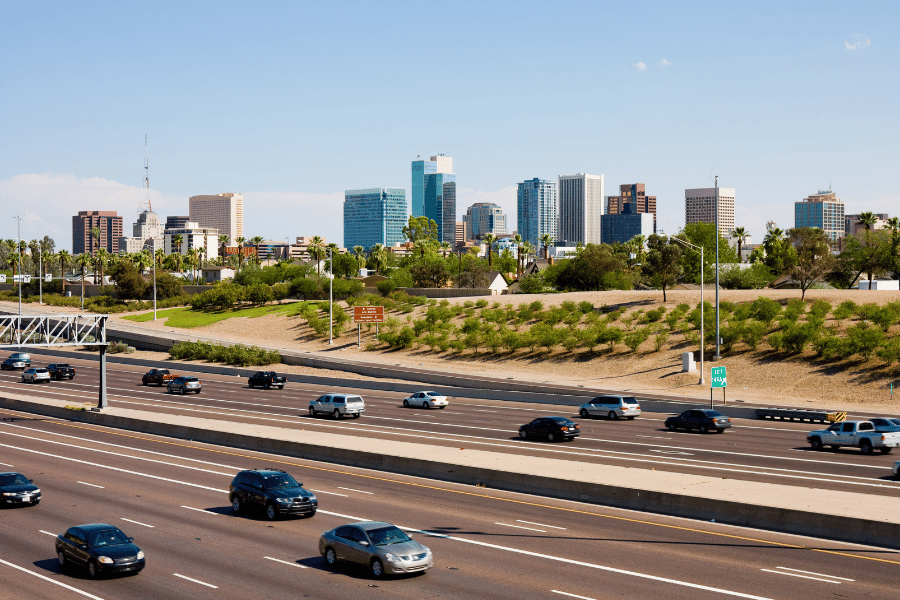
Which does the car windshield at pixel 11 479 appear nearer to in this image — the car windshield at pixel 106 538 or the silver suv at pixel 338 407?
the car windshield at pixel 106 538

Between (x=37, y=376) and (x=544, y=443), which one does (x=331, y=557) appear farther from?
(x=37, y=376)

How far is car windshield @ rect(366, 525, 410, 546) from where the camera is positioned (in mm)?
19266

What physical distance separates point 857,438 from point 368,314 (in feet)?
211

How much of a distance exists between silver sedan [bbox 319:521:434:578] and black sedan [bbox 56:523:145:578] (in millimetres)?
4169

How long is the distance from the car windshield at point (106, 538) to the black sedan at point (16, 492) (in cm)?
895

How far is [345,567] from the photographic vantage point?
65.0ft

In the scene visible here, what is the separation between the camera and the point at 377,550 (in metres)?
19.0

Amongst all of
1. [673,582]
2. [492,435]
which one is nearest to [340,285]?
[492,435]

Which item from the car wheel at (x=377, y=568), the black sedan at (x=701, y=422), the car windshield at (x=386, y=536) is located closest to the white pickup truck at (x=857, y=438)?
the black sedan at (x=701, y=422)

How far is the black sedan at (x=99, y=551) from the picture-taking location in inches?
756

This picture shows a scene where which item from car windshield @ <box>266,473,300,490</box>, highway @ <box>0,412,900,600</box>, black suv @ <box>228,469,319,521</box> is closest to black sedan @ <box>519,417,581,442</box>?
highway @ <box>0,412,900,600</box>

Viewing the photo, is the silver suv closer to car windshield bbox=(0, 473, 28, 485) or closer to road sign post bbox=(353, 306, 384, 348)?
car windshield bbox=(0, 473, 28, 485)

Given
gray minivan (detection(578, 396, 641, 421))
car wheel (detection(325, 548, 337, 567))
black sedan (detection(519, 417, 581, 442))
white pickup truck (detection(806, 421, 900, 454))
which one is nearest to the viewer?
car wheel (detection(325, 548, 337, 567))

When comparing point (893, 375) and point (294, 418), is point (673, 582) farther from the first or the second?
Answer: point (893, 375)
